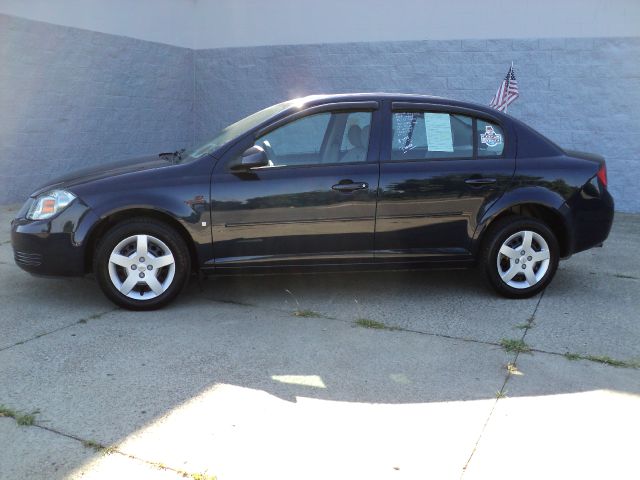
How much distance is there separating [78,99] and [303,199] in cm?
650

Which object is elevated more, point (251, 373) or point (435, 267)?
point (435, 267)

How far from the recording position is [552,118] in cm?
952

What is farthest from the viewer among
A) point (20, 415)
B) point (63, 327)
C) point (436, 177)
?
point (436, 177)

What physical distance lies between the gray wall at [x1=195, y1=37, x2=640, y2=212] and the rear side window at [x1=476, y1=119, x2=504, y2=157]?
5.02 metres

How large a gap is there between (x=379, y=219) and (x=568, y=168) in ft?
5.40

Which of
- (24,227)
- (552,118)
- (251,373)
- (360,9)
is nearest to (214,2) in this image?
(360,9)

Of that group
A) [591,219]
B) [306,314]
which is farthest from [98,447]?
[591,219]

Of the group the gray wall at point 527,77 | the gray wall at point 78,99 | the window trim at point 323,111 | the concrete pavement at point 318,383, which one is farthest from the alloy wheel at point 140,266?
the gray wall at point 527,77

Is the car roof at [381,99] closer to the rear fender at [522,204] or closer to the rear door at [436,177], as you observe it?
the rear door at [436,177]

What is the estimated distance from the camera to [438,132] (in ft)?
16.4

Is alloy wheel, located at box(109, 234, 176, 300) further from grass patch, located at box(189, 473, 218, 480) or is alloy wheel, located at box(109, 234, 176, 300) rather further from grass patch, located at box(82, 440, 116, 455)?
grass patch, located at box(189, 473, 218, 480)

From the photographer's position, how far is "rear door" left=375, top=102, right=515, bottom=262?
482cm

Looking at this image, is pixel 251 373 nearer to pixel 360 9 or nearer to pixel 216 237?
pixel 216 237

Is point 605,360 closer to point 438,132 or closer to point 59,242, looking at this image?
point 438,132
